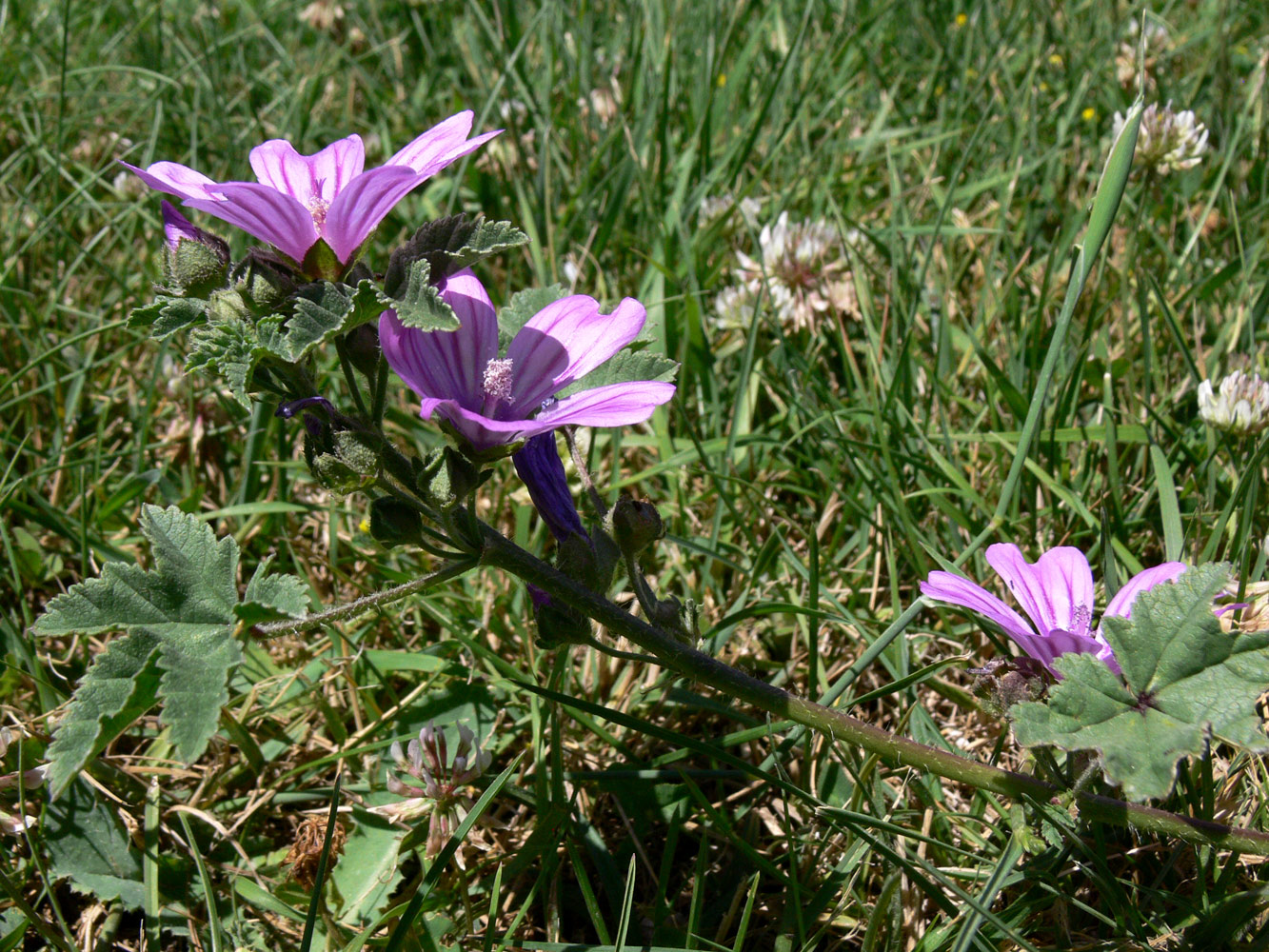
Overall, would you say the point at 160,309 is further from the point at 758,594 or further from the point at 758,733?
the point at 758,594

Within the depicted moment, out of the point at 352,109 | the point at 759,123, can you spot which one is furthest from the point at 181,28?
the point at 759,123

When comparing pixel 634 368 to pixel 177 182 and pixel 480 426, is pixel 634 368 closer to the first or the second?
pixel 480 426

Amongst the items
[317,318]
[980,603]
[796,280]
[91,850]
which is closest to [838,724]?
[980,603]

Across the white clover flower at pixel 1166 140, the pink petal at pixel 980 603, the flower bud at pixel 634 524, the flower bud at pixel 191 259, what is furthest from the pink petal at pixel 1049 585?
the white clover flower at pixel 1166 140

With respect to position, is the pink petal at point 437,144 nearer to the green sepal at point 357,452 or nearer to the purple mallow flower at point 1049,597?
the green sepal at point 357,452

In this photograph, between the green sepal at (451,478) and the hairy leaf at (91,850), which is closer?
the green sepal at (451,478)
